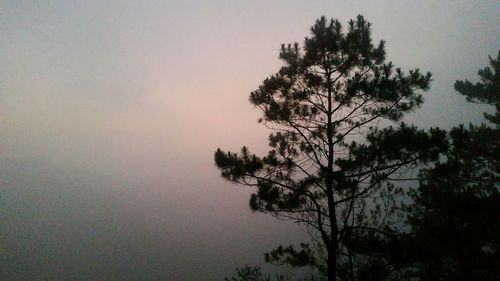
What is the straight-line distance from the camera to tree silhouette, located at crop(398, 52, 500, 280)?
7.41 metres

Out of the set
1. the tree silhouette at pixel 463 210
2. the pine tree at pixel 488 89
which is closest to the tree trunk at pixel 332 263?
the tree silhouette at pixel 463 210

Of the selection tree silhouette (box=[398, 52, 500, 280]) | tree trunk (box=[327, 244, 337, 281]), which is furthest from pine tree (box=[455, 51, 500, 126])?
tree trunk (box=[327, 244, 337, 281])

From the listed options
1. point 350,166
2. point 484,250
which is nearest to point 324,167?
point 350,166

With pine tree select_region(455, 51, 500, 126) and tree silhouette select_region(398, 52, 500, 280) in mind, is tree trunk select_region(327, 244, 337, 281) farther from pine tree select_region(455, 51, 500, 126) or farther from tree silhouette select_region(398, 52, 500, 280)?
pine tree select_region(455, 51, 500, 126)

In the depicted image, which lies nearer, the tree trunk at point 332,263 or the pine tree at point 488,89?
the tree trunk at point 332,263

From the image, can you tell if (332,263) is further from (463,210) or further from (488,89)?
(488,89)

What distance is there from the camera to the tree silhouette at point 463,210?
24.3 feet

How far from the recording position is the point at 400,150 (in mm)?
7133

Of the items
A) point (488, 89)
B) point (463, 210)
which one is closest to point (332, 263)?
point (463, 210)

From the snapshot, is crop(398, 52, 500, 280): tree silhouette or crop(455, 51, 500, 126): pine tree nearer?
crop(398, 52, 500, 280): tree silhouette

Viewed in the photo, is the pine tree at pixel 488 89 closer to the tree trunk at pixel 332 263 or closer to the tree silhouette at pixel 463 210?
the tree silhouette at pixel 463 210

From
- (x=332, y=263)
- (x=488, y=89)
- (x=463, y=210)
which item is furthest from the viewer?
(x=488, y=89)

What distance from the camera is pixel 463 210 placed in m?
9.74

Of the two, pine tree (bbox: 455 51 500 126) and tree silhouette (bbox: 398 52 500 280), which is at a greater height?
pine tree (bbox: 455 51 500 126)
